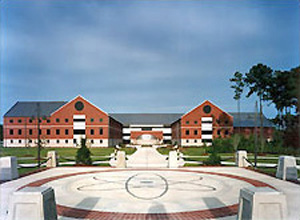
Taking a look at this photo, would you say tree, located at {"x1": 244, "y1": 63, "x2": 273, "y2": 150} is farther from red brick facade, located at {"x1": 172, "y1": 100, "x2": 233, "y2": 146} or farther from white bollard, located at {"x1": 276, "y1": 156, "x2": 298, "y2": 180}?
white bollard, located at {"x1": 276, "y1": 156, "x2": 298, "y2": 180}

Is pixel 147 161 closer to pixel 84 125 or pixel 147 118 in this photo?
pixel 84 125

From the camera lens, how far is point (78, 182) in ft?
44.8

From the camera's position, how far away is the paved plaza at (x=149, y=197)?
8.05 meters

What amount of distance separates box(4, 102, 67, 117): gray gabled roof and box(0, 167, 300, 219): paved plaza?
59950 millimetres

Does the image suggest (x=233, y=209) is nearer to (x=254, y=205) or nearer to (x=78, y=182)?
(x=254, y=205)

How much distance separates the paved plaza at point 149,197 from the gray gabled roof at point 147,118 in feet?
264

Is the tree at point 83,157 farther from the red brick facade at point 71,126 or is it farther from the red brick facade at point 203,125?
the red brick facade at point 203,125

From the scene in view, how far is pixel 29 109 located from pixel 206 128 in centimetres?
4677

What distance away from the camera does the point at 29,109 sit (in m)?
71.4

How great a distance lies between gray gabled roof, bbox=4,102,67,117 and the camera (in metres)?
69.2

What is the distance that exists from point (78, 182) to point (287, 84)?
41.6m

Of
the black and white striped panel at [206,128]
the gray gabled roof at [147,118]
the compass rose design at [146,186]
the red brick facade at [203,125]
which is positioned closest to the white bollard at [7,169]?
the compass rose design at [146,186]

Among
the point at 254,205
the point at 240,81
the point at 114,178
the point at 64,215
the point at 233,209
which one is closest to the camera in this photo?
the point at 254,205

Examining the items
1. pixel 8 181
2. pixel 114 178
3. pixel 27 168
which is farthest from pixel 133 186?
pixel 27 168
